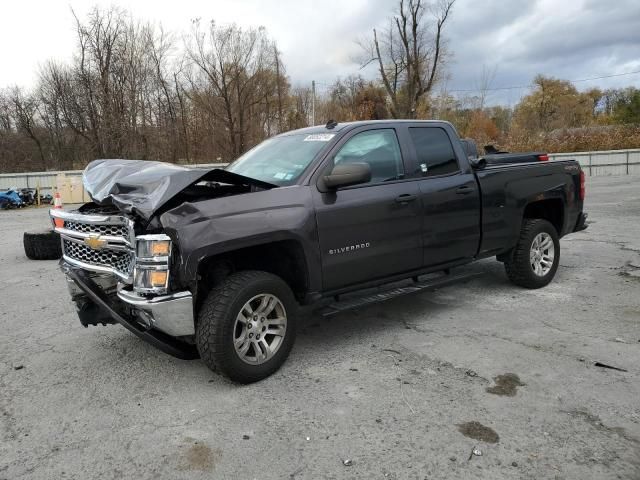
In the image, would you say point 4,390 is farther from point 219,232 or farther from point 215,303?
point 219,232

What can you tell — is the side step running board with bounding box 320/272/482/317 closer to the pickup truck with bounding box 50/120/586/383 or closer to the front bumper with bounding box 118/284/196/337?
the pickup truck with bounding box 50/120/586/383

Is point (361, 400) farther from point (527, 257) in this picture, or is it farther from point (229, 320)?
point (527, 257)

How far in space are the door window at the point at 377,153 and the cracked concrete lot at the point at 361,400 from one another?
1.47 meters

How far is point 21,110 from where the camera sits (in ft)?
119

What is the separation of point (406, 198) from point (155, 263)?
2228 millimetres

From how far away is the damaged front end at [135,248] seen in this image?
3281 millimetres

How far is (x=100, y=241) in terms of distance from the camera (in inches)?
144

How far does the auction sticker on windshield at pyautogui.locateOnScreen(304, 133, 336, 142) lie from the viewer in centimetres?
432

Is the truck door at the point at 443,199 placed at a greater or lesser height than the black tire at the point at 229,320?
greater

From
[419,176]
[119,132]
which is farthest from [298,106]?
[419,176]

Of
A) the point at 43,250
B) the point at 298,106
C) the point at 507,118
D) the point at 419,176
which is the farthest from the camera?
the point at 507,118

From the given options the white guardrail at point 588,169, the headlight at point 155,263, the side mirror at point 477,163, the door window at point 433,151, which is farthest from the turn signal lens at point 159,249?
the white guardrail at point 588,169

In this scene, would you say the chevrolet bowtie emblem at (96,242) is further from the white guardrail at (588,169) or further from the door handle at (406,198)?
the white guardrail at (588,169)

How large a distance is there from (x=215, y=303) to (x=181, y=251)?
43 centimetres
